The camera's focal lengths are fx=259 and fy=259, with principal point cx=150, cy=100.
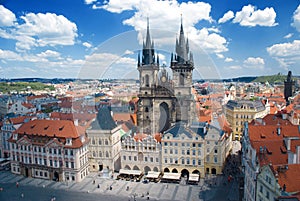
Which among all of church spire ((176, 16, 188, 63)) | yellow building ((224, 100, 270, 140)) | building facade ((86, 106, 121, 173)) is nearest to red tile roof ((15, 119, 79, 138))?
building facade ((86, 106, 121, 173))

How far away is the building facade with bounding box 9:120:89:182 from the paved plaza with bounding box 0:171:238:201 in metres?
1.36

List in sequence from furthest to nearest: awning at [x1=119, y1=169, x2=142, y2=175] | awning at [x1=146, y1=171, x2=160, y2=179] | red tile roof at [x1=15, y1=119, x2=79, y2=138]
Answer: red tile roof at [x1=15, y1=119, x2=79, y2=138] → awning at [x1=119, y1=169, x2=142, y2=175] → awning at [x1=146, y1=171, x2=160, y2=179]

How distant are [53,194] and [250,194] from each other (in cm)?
2501

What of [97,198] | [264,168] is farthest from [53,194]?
[264,168]

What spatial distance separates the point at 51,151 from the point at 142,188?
14991 mm

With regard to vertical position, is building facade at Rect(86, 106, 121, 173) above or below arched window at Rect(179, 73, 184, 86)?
below

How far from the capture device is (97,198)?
33.6 meters

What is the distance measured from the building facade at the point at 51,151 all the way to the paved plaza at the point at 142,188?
1.36 meters

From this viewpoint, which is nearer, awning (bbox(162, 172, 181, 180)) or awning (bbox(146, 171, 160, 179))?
awning (bbox(162, 172, 181, 180))

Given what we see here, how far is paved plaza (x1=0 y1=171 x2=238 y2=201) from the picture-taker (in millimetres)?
33406

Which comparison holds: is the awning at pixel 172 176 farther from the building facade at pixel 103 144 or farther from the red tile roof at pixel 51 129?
the red tile roof at pixel 51 129

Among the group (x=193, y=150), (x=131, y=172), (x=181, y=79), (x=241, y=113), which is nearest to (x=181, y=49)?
(x=181, y=79)

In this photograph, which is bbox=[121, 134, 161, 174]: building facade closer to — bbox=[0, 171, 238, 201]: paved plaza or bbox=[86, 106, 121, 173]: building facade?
bbox=[86, 106, 121, 173]: building facade

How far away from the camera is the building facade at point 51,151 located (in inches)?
1521
